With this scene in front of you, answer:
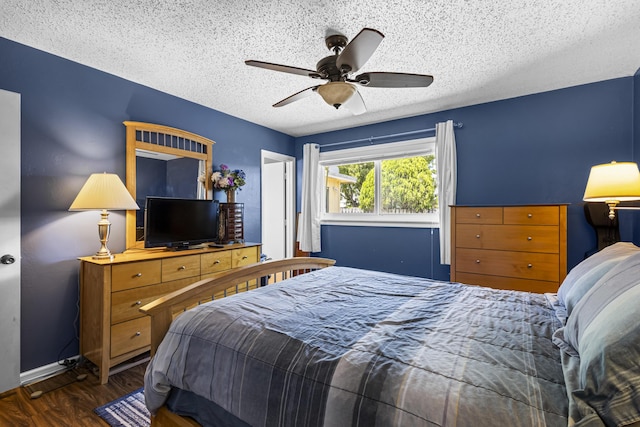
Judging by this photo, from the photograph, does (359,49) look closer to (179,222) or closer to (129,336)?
(179,222)

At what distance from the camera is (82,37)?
2.10 m

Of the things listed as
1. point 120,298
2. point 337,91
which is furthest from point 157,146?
point 337,91

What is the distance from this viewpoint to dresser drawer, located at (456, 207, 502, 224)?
9.07 ft

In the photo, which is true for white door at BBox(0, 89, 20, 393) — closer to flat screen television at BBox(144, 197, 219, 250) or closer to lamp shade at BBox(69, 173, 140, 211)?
lamp shade at BBox(69, 173, 140, 211)

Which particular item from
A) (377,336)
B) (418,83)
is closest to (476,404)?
(377,336)

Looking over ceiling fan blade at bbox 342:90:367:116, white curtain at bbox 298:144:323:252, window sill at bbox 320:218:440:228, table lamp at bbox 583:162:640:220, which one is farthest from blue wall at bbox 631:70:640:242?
white curtain at bbox 298:144:323:252

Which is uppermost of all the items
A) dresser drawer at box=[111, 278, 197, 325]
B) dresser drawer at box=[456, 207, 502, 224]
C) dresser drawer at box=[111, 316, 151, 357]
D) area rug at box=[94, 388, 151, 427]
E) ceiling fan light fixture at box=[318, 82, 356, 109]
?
ceiling fan light fixture at box=[318, 82, 356, 109]

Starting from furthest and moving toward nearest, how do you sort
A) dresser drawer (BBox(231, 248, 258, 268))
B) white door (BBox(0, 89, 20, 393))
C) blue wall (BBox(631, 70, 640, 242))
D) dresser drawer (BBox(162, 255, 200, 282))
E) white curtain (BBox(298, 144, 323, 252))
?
1. white curtain (BBox(298, 144, 323, 252))
2. dresser drawer (BBox(231, 248, 258, 268))
3. blue wall (BBox(631, 70, 640, 242))
4. dresser drawer (BBox(162, 255, 200, 282))
5. white door (BBox(0, 89, 20, 393))

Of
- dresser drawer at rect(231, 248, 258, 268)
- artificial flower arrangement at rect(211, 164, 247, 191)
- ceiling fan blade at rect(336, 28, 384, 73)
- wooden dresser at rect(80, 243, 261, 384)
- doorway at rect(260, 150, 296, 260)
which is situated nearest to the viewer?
ceiling fan blade at rect(336, 28, 384, 73)

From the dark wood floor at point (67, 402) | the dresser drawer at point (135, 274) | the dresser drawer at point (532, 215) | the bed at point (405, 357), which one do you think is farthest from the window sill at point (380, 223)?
the dark wood floor at point (67, 402)

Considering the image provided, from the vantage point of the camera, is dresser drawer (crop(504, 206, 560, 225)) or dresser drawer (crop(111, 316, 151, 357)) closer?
dresser drawer (crop(111, 316, 151, 357))

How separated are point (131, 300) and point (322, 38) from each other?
238 cm

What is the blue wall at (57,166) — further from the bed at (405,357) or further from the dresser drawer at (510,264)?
the dresser drawer at (510,264)

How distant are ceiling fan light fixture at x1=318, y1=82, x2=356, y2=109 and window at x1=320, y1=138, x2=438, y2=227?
214cm
